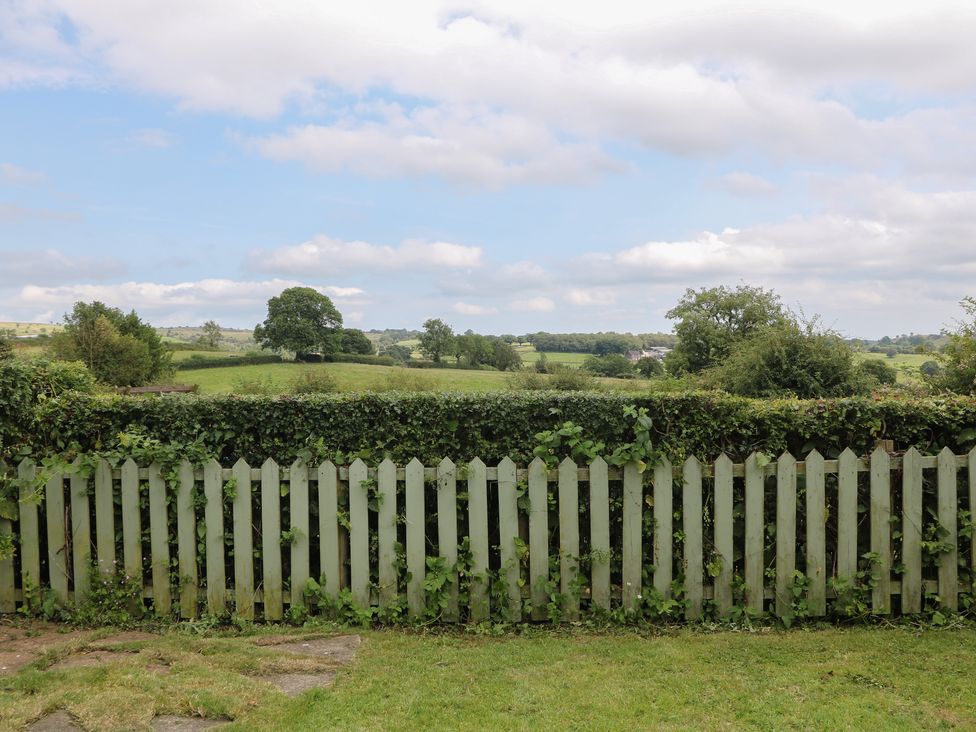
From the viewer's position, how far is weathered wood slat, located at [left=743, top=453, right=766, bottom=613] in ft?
16.8

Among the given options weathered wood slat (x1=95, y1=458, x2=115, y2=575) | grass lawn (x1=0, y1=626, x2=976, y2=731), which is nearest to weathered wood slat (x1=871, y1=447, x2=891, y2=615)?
grass lawn (x1=0, y1=626, x2=976, y2=731)

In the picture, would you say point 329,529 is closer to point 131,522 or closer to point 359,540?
point 359,540

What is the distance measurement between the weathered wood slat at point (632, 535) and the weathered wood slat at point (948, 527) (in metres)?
2.30

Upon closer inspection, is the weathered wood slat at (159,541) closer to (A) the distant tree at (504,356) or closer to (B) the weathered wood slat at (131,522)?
(B) the weathered wood slat at (131,522)

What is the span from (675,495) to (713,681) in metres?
1.55

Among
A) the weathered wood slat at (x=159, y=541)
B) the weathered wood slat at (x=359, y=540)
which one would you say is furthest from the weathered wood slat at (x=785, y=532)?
the weathered wood slat at (x=159, y=541)

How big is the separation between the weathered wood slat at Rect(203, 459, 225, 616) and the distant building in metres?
51.3

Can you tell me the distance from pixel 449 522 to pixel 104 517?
112 inches

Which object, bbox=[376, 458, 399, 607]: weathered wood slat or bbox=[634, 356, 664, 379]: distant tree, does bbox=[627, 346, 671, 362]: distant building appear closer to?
bbox=[634, 356, 664, 379]: distant tree

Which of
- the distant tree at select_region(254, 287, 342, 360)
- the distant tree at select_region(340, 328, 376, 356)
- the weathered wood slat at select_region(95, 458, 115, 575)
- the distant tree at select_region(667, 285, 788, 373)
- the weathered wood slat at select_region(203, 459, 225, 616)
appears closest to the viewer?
the weathered wood slat at select_region(203, 459, 225, 616)

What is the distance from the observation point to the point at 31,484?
212 inches

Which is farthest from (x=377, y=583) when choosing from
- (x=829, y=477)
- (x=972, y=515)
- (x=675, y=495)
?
(x=972, y=515)

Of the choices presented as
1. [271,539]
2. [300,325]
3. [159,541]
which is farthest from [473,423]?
[300,325]

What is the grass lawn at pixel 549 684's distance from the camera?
3.56 metres
